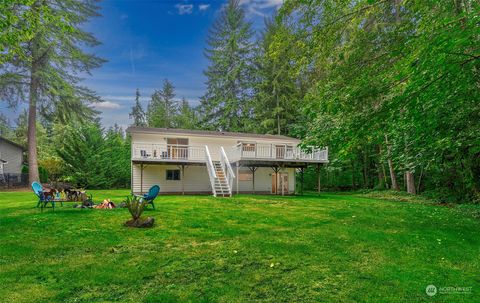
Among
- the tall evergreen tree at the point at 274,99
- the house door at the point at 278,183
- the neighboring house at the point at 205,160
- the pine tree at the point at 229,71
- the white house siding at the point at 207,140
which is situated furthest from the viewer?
the pine tree at the point at 229,71

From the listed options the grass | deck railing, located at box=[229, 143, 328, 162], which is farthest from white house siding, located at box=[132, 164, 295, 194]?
the grass

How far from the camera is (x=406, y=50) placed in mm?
6594

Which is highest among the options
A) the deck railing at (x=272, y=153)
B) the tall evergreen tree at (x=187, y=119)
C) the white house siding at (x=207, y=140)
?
the tall evergreen tree at (x=187, y=119)

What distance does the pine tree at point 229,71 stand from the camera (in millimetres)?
35281

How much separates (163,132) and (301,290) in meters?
15.9

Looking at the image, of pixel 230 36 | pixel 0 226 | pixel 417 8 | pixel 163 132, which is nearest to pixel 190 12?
pixel 163 132

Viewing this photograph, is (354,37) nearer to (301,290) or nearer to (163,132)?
(301,290)

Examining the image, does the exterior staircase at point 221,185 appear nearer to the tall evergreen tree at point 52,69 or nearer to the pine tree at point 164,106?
the tall evergreen tree at point 52,69

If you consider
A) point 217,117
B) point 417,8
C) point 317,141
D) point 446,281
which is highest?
point 217,117

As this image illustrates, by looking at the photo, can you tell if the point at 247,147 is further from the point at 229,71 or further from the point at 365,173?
the point at 229,71

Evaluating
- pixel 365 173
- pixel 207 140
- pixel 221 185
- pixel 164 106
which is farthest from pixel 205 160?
pixel 164 106

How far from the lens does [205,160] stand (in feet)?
58.2

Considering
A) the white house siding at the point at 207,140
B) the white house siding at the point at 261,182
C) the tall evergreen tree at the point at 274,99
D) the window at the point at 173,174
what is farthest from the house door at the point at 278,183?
the tall evergreen tree at the point at 274,99

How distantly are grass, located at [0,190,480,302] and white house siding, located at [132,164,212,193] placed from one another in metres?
10.2
